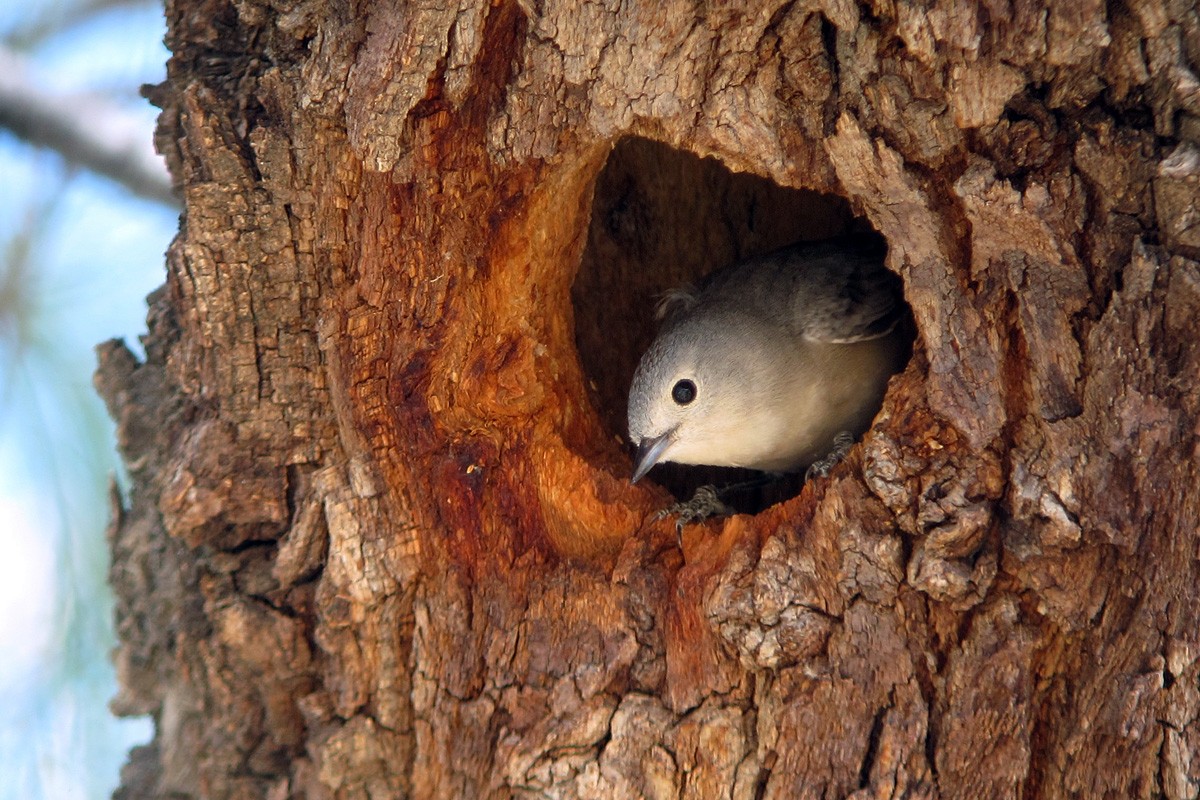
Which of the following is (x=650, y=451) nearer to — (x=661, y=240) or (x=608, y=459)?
(x=608, y=459)

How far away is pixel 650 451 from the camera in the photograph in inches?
142

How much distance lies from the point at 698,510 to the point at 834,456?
555mm

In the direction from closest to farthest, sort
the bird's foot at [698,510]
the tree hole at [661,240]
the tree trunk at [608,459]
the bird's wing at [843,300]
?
1. the tree trunk at [608,459]
2. the bird's foot at [698,510]
3. the bird's wing at [843,300]
4. the tree hole at [661,240]

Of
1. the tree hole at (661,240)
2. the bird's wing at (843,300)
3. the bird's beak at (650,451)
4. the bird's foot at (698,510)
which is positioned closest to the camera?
the bird's foot at (698,510)

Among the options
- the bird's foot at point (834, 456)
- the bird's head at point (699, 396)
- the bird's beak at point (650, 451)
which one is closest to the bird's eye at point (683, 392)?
the bird's head at point (699, 396)

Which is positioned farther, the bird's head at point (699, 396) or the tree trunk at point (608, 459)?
the bird's head at point (699, 396)

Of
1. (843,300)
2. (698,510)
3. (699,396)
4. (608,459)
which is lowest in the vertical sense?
(698,510)

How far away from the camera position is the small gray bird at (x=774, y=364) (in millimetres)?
3695

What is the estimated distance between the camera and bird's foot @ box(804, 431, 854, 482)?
11.8 ft

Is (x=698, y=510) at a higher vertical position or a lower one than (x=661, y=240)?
lower

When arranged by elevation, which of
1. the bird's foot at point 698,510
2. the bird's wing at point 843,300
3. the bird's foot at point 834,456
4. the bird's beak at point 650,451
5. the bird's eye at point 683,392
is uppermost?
the bird's wing at point 843,300

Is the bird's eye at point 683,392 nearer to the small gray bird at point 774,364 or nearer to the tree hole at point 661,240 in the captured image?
the small gray bird at point 774,364

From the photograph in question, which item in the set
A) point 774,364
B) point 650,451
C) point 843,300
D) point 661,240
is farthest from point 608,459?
point 661,240

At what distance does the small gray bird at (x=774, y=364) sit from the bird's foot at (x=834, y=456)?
0.8 inches
